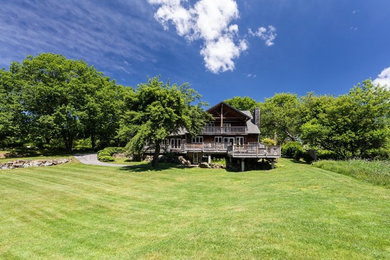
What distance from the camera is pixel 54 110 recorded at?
84.6ft

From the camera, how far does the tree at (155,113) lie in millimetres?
17406

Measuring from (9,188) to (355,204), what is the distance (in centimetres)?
2072

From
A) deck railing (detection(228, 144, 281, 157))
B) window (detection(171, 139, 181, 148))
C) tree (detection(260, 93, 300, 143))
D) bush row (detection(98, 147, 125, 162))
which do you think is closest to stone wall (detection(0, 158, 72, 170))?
bush row (detection(98, 147, 125, 162))

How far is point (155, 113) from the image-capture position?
17.2 m

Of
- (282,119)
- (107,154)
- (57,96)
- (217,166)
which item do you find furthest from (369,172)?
(57,96)

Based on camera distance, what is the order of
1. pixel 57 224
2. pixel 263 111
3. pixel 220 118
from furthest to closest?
pixel 263 111 → pixel 220 118 → pixel 57 224

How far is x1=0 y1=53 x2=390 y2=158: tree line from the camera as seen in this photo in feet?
60.6

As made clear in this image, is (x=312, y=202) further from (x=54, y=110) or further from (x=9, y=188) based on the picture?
(x=54, y=110)

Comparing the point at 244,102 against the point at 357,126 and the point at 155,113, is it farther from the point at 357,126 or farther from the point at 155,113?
the point at 155,113

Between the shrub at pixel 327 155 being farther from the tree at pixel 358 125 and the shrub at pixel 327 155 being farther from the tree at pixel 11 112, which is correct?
the tree at pixel 11 112

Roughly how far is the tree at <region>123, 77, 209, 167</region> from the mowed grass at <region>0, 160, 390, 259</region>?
7434 mm

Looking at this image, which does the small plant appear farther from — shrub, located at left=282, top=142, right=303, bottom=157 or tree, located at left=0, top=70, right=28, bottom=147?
tree, located at left=0, top=70, right=28, bottom=147

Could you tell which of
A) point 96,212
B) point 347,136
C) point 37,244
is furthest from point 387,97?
point 37,244

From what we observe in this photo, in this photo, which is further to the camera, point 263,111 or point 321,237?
point 263,111
